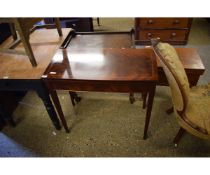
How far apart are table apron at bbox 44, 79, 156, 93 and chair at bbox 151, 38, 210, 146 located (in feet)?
0.48

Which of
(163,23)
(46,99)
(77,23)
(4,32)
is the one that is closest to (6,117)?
(46,99)

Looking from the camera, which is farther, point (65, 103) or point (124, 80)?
point (65, 103)

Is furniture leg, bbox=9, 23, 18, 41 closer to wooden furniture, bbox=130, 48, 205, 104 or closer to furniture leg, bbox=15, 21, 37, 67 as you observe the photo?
furniture leg, bbox=15, 21, 37, 67

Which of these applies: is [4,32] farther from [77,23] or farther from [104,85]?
[77,23]

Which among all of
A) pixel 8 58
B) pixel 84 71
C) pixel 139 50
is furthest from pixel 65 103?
pixel 139 50

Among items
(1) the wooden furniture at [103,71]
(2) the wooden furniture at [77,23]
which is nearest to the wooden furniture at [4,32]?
(1) the wooden furniture at [103,71]

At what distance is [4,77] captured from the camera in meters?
1.23

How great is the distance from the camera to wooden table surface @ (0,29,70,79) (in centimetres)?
125

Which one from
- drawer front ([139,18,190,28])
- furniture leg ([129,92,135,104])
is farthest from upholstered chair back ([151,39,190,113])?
drawer front ([139,18,190,28])

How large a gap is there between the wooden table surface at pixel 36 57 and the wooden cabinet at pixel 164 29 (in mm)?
1290

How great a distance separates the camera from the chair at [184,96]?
98cm
